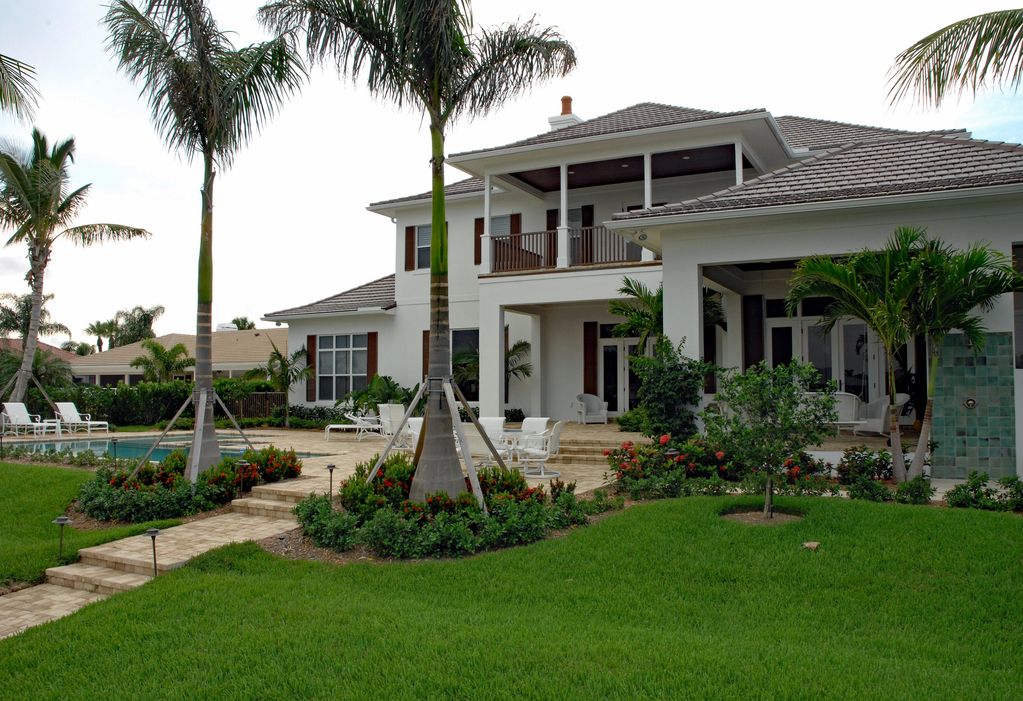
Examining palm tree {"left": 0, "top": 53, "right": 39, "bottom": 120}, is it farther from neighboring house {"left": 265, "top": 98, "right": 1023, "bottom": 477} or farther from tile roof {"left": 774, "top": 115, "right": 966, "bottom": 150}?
tile roof {"left": 774, "top": 115, "right": 966, "bottom": 150}

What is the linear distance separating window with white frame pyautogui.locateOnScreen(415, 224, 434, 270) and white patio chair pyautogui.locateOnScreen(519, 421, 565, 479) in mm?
11130

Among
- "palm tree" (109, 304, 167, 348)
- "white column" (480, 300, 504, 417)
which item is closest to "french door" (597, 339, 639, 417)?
"white column" (480, 300, 504, 417)

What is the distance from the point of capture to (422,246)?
22.7 m

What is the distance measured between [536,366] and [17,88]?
14.2 m

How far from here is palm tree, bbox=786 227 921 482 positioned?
922 cm

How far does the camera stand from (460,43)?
877 cm

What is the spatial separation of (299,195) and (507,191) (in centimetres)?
583

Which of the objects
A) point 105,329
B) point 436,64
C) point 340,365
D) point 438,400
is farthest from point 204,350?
point 105,329

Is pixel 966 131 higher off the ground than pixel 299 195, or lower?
higher

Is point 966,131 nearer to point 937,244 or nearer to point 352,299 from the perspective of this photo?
point 937,244

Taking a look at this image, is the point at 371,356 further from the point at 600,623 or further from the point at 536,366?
the point at 600,623

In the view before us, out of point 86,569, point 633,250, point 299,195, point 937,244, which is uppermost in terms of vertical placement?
point 299,195

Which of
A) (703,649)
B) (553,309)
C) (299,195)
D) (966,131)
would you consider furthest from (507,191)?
(703,649)

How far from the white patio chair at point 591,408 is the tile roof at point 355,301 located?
22.3 feet
